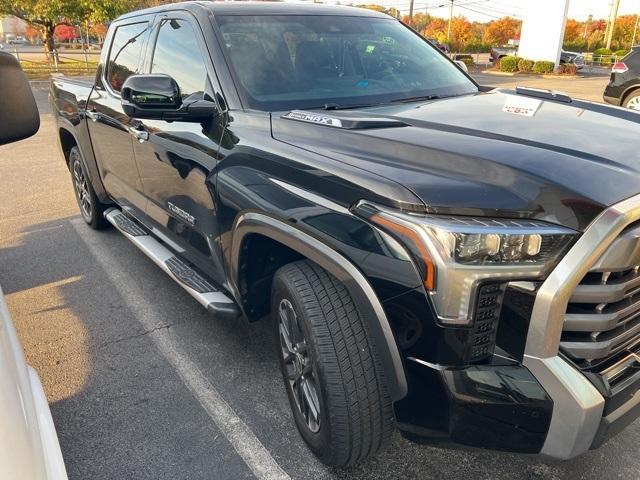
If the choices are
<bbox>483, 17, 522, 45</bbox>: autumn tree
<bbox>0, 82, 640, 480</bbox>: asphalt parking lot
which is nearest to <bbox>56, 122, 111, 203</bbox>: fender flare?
<bbox>0, 82, 640, 480</bbox>: asphalt parking lot

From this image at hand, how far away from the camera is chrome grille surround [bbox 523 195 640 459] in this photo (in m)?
1.60

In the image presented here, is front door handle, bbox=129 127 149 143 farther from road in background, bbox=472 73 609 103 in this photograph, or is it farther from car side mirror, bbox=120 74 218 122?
road in background, bbox=472 73 609 103

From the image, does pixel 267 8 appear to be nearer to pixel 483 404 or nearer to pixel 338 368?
pixel 338 368

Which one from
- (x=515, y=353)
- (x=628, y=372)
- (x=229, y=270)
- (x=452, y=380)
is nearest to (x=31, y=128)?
(x=229, y=270)

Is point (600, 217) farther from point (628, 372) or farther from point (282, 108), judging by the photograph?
point (282, 108)

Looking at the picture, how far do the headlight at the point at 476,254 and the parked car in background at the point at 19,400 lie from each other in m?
1.10

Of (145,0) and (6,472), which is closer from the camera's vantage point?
(6,472)

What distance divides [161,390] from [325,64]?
6.28 feet

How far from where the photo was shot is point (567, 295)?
1.61 meters

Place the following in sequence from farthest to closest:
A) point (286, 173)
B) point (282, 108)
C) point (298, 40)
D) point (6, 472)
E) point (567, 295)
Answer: point (298, 40), point (282, 108), point (286, 173), point (567, 295), point (6, 472)

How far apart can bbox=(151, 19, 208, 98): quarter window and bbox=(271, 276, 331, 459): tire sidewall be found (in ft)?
3.94

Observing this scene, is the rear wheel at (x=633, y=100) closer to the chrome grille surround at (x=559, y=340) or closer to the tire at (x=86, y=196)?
the tire at (x=86, y=196)

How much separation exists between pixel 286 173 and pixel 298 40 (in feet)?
3.86

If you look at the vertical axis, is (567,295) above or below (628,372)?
above
